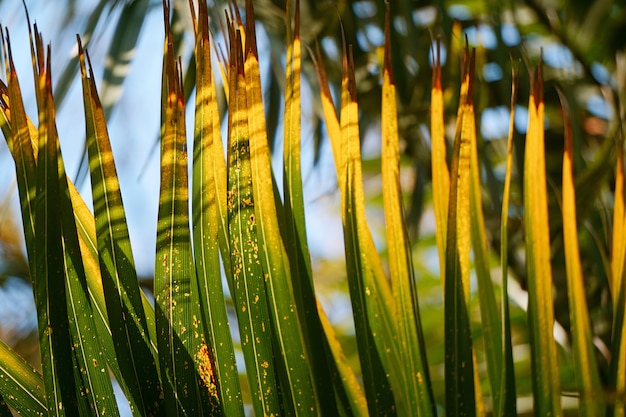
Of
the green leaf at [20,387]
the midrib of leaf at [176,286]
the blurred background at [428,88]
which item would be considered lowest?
the green leaf at [20,387]

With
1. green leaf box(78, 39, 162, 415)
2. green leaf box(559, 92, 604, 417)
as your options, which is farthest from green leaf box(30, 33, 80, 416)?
green leaf box(559, 92, 604, 417)

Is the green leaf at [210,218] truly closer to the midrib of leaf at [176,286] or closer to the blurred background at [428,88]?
the midrib of leaf at [176,286]

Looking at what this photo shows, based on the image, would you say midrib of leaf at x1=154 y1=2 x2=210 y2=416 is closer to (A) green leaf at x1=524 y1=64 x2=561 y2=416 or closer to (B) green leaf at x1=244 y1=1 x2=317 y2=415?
(B) green leaf at x1=244 y1=1 x2=317 y2=415

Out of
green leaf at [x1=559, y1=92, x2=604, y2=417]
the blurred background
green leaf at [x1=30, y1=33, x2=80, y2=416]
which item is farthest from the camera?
the blurred background

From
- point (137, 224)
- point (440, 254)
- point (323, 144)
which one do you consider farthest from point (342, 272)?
point (440, 254)

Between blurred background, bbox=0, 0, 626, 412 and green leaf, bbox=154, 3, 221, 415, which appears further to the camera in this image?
blurred background, bbox=0, 0, 626, 412

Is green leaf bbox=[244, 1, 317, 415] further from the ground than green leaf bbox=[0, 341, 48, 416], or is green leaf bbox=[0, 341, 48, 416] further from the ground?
green leaf bbox=[244, 1, 317, 415]

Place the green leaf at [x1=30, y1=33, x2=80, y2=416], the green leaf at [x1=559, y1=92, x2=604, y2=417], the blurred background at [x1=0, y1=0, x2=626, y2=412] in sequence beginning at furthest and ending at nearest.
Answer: the blurred background at [x1=0, y1=0, x2=626, y2=412] < the green leaf at [x1=559, y1=92, x2=604, y2=417] < the green leaf at [x1=30, y1=33, x2=80, y2=416]

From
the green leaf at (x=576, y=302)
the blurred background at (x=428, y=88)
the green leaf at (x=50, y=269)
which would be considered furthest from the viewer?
the blurred background at (x=428, y=88)

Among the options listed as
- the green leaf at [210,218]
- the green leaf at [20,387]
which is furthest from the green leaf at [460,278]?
the green leaf at [20,387]

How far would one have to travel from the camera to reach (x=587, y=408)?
42cm

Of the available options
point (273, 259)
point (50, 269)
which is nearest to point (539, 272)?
point (273, 259)

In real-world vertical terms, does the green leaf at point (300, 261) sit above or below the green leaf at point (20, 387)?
above

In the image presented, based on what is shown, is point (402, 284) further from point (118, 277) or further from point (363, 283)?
point (118, 277)
